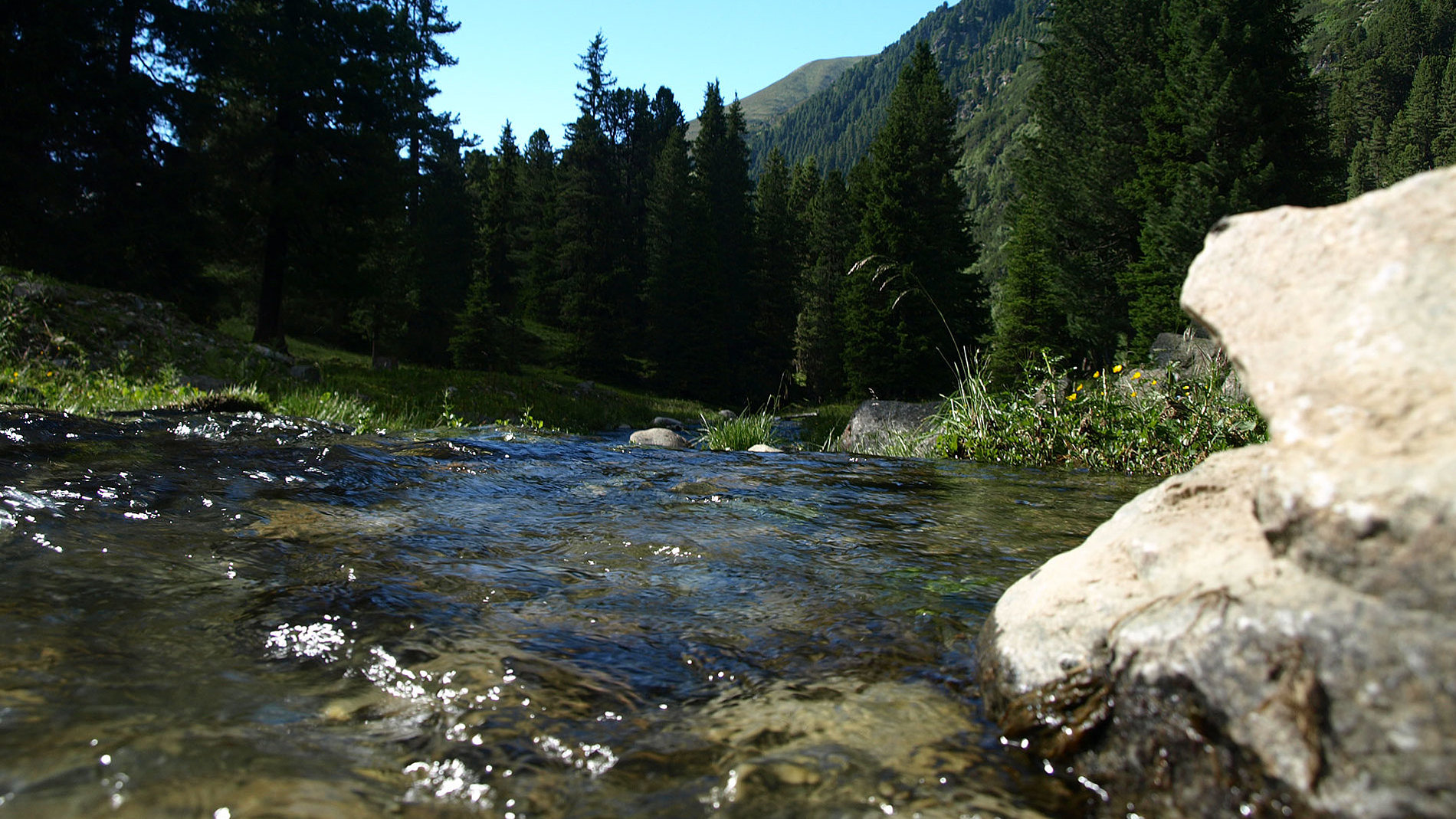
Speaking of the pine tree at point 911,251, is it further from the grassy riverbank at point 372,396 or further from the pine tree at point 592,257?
the pine tree at point 592,257

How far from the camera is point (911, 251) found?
28.3 m

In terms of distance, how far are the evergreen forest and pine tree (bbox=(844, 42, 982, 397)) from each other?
106 millimetres

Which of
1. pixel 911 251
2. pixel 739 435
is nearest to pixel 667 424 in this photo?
pixel 739 435

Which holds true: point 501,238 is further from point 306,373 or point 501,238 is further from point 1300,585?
point 1300,585

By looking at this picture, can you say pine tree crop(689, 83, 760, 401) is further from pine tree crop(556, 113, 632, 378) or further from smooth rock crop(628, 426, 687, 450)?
smooth rock crop(628, 426, 687, 450)

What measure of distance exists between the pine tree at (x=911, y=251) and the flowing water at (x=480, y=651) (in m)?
23.7

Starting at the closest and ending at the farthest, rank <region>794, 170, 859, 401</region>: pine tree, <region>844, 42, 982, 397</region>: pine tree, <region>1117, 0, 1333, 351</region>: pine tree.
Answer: <region>1117, 0, 1333, 351</region>: pine tree → <region>844, 42, 982, 397</region>: pine tree → <region>794, 170, 859, 401</region>: pine tree

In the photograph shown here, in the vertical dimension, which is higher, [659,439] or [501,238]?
[501,238]

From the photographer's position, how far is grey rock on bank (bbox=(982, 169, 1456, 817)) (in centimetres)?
113

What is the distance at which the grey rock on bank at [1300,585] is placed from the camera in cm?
113

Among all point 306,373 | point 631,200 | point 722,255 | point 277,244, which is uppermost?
point 631,200

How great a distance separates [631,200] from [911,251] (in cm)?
2826

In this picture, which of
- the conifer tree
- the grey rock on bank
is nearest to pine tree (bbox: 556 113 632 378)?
the conifer tree

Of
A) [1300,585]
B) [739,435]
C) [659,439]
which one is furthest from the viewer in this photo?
[659,439]
